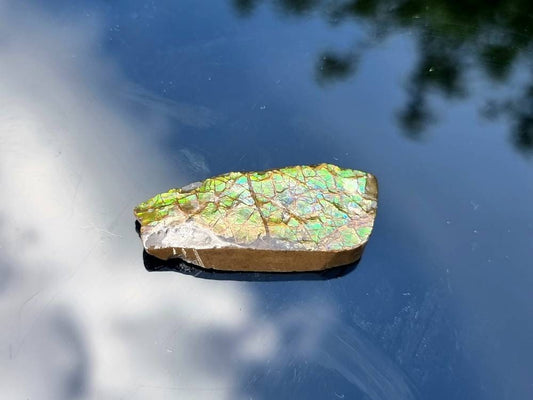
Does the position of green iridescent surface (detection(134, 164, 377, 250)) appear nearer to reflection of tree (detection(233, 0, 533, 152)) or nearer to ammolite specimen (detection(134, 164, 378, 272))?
ammolite specimen (detection(134, 164, 378, 272))

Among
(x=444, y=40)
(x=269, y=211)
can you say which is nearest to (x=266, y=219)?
(x=269, y=211)

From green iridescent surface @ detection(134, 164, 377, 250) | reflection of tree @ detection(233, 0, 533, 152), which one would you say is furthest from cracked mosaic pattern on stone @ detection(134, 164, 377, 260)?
reflection of tree @ detection(233, 0, 533, 152)

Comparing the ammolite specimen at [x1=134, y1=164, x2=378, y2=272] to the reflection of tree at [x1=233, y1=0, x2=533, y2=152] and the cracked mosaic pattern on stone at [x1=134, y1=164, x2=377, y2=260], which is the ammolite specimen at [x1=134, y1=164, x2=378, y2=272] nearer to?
the cracked mosaic pattern on stone at [x1=134, y1=164, x2=377, y2=260]

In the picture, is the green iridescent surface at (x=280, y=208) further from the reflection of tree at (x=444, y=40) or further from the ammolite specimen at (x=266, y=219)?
the reflection of tree at (x=444, y=40)

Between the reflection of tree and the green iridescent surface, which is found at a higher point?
the reflection of tree

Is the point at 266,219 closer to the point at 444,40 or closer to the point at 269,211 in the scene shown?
the point at 269,211

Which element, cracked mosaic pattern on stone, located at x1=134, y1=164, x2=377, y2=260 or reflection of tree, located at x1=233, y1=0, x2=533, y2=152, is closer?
cracked mosaic pattern on stone, located at x1=134, y1=164, x2=377, y2=260

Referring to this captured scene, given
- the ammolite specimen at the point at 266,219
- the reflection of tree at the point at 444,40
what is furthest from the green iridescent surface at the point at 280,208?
the reflection of tree at the point at 444,40
